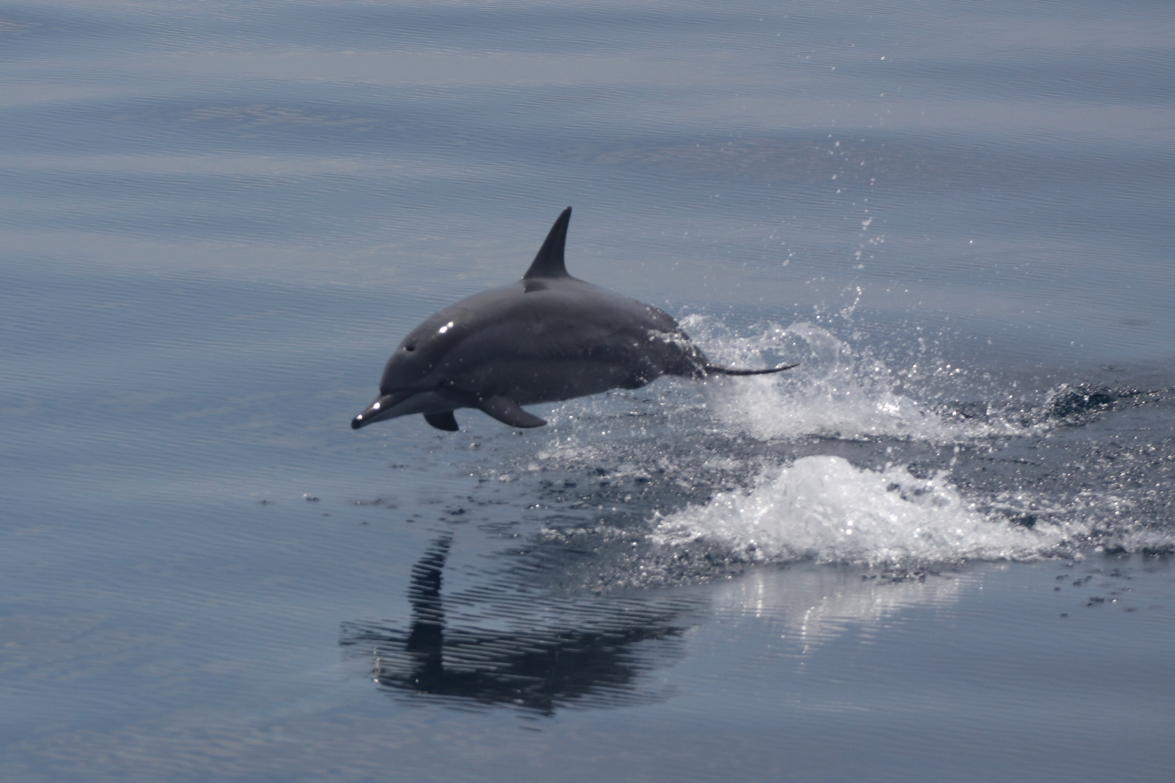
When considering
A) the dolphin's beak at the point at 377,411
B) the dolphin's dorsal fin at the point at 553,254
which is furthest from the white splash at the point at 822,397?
the dolphin's beak at the point at 377,411

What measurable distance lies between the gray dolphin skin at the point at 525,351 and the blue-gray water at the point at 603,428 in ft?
1.44

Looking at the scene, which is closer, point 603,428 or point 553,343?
point 553,343

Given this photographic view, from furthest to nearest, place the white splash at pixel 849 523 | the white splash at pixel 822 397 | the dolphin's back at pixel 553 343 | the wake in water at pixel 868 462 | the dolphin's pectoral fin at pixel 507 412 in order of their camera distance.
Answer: the white splash at pixel 822 397
the dolphin's back at pixel 553 343
the dolphin's pectoral fin at pixel 507 412
the wake in water at pixel 868 462
the white splash at pixel 849 523

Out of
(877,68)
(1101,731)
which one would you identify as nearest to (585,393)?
(1101,731)

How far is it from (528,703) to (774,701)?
86 cm

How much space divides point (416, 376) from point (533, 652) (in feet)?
6.48

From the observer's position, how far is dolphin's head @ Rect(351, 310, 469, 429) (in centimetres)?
856

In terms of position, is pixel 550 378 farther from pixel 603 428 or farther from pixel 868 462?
pixel 868 462

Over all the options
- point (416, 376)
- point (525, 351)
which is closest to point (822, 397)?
point (525, 351)

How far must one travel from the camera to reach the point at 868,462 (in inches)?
362

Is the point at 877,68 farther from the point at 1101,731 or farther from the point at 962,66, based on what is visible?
the point at 1101,731

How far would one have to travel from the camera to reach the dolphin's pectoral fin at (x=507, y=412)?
8500mm

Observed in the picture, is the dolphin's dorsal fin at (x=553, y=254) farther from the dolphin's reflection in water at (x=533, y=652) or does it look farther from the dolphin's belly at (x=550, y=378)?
the dolphin's reflection in water at (x=533, y=652)

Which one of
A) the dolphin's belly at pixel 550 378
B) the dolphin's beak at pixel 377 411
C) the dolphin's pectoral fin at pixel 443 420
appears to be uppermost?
the dolphin's belly at pixel 550 378
